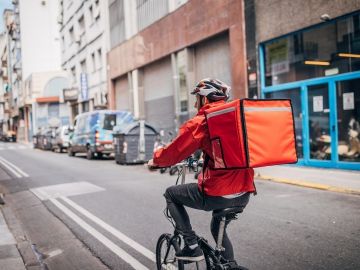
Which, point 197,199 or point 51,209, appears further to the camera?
point 51,209

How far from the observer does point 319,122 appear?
13570mm

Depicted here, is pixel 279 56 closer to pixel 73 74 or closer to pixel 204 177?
pixel 204 177

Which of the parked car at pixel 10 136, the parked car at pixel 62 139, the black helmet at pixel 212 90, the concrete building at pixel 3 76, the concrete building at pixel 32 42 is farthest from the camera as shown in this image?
the concrete building at pixel 3 76

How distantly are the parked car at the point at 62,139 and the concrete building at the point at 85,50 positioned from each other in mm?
3667

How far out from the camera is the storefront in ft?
40.4

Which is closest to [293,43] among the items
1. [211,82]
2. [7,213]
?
[7,213]

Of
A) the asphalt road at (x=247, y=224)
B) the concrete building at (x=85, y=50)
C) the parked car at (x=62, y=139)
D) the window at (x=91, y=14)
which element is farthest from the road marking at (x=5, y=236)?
the window at (x=91, y=14)

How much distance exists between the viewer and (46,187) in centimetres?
1242

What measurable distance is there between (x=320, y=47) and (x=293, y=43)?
1.26 meters

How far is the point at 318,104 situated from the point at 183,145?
35.6ft

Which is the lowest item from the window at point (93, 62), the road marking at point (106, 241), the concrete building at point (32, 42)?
the road marking at point (106, 241)

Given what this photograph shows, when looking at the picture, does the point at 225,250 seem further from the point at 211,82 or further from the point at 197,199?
the point at 211,82

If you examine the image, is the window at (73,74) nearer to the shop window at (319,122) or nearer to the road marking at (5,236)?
the shop window at (319,122)

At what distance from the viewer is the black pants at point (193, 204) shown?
11.9 ft
